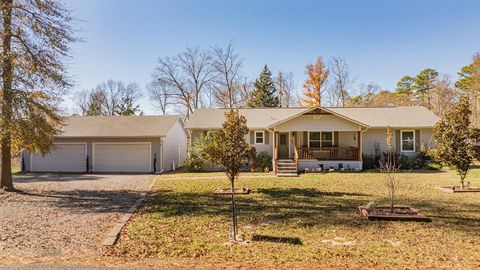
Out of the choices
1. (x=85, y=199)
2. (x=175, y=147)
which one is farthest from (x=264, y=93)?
→ (x=85, y=199)

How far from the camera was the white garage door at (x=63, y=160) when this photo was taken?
22.3 meters

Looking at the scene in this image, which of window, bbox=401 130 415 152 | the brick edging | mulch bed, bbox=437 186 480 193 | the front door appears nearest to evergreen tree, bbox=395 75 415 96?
window, bbox=401 130 415 152

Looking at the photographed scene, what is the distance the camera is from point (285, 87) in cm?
4475

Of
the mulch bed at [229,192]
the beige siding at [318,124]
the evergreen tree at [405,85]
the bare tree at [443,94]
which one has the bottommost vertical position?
the mulch bed at [229,192]

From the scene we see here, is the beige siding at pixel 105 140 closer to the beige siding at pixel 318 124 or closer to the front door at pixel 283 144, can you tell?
the beige siding at pixel 318 124

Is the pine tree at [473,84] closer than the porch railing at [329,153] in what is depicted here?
No

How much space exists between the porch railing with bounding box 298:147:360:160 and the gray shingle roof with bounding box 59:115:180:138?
31.7 feet

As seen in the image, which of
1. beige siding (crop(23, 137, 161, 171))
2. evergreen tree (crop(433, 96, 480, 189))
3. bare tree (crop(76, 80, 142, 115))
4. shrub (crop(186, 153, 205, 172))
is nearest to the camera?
evergreen tree (crop(433, 96, 480, 189))

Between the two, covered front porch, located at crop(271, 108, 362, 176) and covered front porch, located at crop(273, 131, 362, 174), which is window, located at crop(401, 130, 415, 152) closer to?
covered front porch, located at crop(273, 131, 362, 174)

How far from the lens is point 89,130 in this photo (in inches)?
899

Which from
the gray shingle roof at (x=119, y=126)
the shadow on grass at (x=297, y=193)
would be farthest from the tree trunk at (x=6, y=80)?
the shadow on grass at (x=297, y=193)

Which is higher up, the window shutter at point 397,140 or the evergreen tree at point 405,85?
the evergreen tree at point 405,85

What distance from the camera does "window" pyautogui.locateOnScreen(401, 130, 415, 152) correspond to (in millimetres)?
21859

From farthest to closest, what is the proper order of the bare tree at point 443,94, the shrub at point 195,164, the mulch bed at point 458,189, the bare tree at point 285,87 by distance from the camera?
the bare tree at point 285,87 < the bare tree at point 443,94 < the shrub at point 195,164 < the mulch bed at point 458,189
